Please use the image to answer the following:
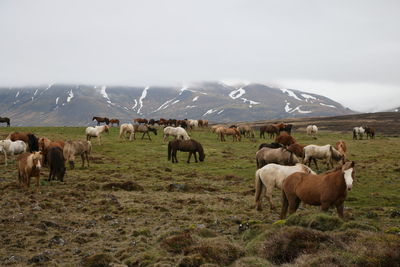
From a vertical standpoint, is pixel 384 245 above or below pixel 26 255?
above

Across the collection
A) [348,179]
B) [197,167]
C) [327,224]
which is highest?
[348,179]

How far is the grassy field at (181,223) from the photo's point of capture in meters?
7.56

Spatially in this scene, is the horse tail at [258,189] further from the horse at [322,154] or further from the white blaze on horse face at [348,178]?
the horse at [322,154]

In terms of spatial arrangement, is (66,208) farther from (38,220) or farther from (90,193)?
(90,193)

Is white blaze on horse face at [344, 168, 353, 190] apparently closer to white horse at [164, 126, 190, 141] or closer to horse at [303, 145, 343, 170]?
horse at [303, 145, 343, 170]

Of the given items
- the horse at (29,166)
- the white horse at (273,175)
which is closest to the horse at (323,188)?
the white horse at (273,175)

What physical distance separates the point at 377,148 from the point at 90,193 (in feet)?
120

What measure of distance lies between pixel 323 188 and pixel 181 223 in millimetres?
5192

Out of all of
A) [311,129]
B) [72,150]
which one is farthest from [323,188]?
[311,129]

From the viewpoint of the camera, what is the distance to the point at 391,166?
2711 cm

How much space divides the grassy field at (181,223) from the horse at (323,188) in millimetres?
509

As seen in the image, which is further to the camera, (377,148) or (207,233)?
(377,148)

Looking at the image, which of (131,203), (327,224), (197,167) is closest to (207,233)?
(327,224)

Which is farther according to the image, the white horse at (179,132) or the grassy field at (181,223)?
the white horse at (179,132)
